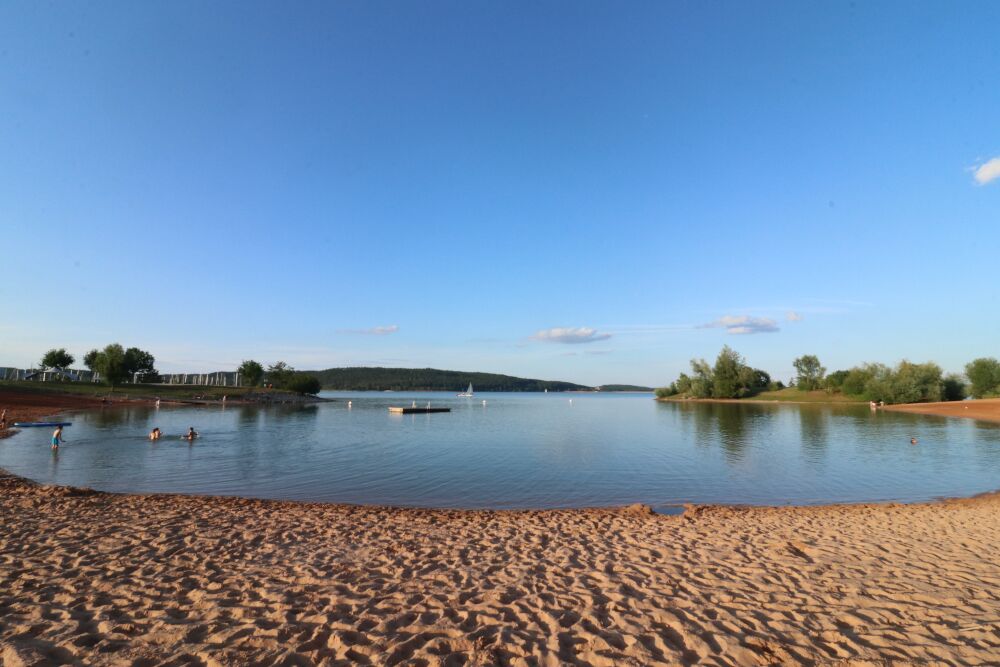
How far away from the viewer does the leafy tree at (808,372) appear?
132000 mm

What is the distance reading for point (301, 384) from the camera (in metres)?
132

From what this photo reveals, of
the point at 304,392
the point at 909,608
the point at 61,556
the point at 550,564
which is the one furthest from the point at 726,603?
the point at 304,392

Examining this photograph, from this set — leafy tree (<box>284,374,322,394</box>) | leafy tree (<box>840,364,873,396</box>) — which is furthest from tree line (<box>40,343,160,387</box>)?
leafy tree (<box>840,364,873,396</box>)

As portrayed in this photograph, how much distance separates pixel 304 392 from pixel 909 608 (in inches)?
5544

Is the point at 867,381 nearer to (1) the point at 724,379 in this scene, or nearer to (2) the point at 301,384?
(1) the point at 724,379

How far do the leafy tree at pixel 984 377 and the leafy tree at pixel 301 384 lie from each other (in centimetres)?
15345

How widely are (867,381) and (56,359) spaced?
178 m

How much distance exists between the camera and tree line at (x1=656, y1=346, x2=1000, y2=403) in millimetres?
93000

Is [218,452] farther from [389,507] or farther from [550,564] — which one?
[550,564]

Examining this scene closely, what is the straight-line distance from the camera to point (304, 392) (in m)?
133

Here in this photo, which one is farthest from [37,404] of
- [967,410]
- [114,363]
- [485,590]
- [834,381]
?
[834,381]

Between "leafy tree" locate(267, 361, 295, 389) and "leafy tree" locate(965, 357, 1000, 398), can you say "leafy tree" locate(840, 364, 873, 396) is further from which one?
"leafy tree" locate(267, 361, 295, 389)

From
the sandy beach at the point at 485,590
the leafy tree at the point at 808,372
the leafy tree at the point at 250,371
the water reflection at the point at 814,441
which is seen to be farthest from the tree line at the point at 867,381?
the leafy tree at the point at 250,371

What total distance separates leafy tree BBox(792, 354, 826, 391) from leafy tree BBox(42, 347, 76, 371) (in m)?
186
